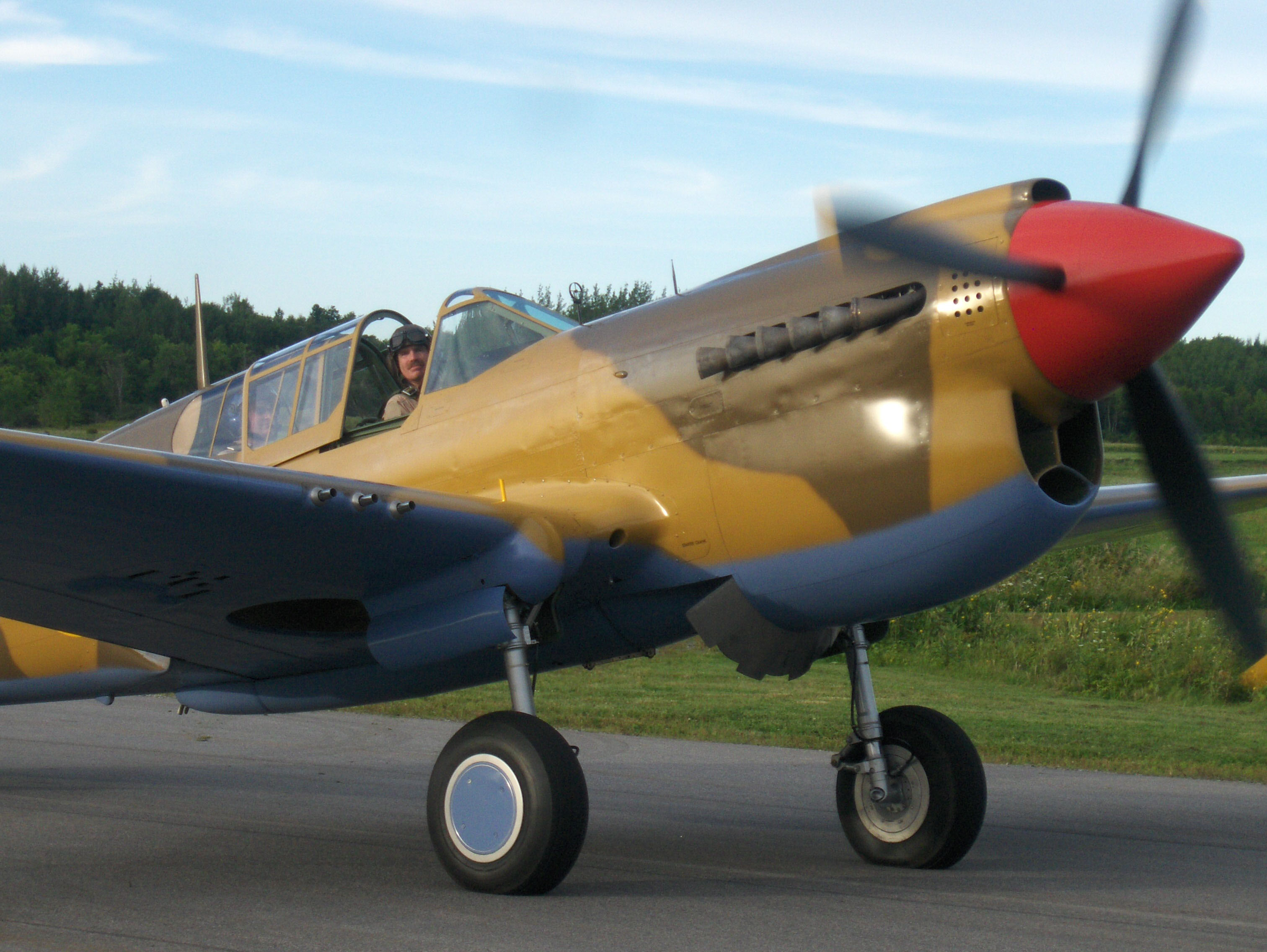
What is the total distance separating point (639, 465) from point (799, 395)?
85cm

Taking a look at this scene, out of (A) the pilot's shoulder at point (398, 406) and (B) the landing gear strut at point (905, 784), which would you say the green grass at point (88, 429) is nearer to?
(A) the pilot's shoulder at point (398, 406)

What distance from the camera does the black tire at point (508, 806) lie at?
17.2ft

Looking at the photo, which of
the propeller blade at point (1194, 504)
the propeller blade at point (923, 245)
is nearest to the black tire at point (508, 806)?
the propeller blade at point (923, 245)

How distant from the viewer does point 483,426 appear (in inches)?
252

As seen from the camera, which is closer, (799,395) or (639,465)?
(799,395)

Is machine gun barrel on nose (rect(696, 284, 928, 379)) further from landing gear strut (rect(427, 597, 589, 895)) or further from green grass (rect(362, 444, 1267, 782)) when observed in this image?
green grass (rect(362, 444, 1267, 782))

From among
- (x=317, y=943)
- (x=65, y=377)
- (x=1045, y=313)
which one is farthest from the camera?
(x=65, y=377)

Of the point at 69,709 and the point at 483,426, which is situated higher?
the point at 483,426

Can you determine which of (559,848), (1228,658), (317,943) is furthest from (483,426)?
(1228,658)

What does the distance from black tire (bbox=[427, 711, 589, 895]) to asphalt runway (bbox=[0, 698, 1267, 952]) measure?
0.13m

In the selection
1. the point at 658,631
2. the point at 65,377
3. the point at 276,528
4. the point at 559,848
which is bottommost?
the point at 559,848

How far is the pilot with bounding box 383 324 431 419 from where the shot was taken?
7090 millimetres

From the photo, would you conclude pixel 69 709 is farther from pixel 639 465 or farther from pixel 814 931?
pixel 814 931

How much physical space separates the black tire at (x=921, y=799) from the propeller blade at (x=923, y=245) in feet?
8.16
